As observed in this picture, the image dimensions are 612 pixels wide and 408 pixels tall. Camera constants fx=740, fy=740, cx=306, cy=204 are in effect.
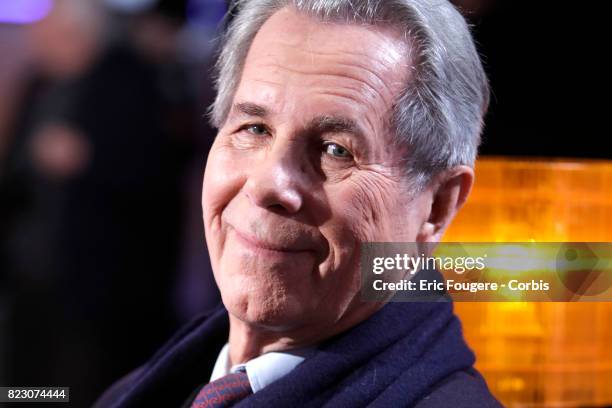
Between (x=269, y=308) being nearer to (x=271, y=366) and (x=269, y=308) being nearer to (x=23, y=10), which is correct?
(x=271, y=366)

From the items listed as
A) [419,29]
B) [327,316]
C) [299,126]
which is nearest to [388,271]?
[327,316]

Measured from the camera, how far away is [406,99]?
1.20 meters

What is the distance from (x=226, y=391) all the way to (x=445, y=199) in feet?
1.65

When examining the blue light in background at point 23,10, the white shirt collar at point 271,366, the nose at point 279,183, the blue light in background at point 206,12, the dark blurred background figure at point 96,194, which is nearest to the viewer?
the nose at point 279,183

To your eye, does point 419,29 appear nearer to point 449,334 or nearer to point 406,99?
point 406,99

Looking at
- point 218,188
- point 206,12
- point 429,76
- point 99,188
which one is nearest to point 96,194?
point 99,188

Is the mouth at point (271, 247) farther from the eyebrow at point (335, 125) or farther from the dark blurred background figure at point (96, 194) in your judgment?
the dark blurred background figure at point (96, 194)

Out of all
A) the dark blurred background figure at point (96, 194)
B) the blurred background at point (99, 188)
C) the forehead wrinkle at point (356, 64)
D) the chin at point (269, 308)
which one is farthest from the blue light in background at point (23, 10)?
the chin at point (269, 308)

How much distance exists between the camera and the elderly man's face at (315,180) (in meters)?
1.17

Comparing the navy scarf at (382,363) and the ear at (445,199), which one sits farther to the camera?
the ear at (445,199)

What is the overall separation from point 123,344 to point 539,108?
4.96ft

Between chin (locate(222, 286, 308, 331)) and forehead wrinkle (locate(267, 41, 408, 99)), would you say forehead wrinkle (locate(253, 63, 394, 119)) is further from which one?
chin (locate(222, 286, 308, 331))

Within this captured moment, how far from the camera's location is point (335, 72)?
1.18 m

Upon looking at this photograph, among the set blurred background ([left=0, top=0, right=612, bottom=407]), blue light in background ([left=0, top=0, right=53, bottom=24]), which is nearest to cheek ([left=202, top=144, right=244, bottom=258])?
blurred background ([left=0, top=0, right=612, bottom=407])
